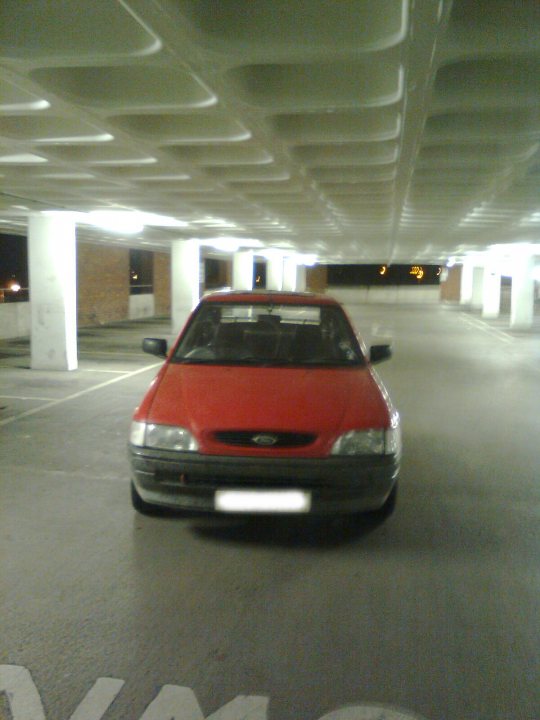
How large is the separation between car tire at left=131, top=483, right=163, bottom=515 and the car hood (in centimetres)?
77

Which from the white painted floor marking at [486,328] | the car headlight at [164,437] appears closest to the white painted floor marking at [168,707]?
the car headlight at [164,437]

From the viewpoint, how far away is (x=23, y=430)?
8.93 metres

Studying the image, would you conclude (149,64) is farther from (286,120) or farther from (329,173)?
(329,173)

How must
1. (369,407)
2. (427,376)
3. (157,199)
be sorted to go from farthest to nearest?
(427,376) < (157,199) < (369,407)

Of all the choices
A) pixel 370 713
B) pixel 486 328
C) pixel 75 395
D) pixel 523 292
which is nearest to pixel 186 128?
pixel 75 395

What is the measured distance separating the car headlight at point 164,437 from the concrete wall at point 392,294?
185ft

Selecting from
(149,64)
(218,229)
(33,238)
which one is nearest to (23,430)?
(149,64)

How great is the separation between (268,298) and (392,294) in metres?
55.4

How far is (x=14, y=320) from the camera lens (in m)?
22.4

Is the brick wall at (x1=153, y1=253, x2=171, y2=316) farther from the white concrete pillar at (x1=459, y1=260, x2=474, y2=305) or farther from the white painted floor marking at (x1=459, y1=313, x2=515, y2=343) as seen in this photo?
the white concrete pillar at (x1=459, y1=260, x2=474, y2=305)

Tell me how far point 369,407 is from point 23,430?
17.2 feet

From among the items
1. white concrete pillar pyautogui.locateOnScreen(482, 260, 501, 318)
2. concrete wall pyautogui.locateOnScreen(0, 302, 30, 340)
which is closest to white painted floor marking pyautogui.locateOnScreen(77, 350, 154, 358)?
concrete wall pyautogui.locateOnScreen(0, 302, 30, 340)

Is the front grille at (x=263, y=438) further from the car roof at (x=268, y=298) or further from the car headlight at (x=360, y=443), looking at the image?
the car roof at (x=268, y=298)

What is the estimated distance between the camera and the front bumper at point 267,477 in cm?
486
